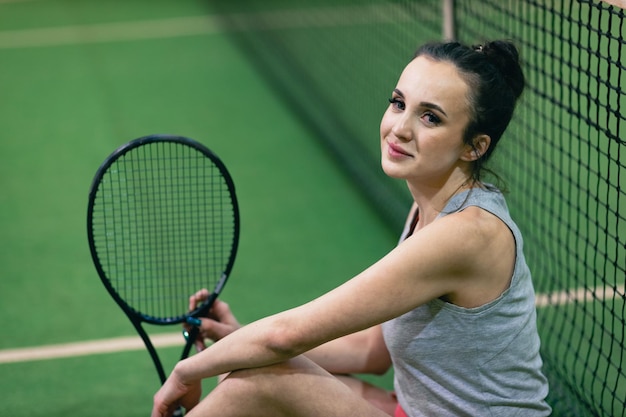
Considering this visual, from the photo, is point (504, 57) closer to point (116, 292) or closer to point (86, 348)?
point (116, 292)

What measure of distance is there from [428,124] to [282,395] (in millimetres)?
716

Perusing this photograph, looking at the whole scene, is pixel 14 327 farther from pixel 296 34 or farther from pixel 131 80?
pixel 296 34

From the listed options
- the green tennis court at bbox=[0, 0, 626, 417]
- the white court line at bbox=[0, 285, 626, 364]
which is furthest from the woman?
the white court line at bbox=[0, 285, 626, 364]

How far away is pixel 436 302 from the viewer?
2.21m

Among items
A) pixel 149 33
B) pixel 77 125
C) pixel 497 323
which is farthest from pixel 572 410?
pixel 149 33

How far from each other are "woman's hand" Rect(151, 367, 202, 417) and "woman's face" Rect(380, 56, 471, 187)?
721 millimetres

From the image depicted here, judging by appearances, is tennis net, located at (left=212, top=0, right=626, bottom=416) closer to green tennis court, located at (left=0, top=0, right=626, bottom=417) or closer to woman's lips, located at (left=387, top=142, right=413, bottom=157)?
green tennis court, located at (left=0, top=0, right=626, bottom=417)

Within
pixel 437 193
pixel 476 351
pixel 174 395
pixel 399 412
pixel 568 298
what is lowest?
pixel 568 298

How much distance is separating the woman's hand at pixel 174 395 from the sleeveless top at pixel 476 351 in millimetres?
518

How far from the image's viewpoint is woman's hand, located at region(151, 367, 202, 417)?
7.80 feet

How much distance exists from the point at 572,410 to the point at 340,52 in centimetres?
420

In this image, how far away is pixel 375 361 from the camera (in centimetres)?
275

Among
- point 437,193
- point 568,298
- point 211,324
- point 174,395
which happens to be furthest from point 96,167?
point 437,193

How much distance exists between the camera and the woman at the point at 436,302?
6.98 ft
